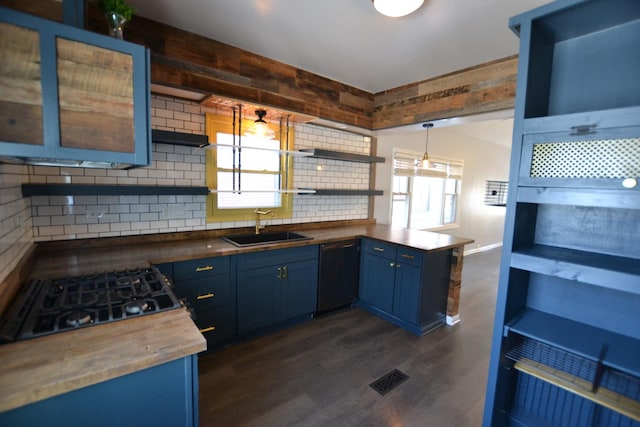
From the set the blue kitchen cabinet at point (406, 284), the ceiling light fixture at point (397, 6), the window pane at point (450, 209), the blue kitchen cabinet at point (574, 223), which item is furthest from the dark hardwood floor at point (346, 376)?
the window pane at point (450, 209)

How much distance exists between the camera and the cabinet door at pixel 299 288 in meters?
2.80

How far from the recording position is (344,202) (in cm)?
390

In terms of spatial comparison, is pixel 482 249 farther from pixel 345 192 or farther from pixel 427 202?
pixel 345 192

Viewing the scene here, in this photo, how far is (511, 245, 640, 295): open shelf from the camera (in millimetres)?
1029

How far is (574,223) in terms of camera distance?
1.37 m

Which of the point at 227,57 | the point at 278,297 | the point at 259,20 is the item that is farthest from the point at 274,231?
the point at 259,20

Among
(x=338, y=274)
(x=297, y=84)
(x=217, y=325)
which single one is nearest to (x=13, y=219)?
(x=217, y=325)

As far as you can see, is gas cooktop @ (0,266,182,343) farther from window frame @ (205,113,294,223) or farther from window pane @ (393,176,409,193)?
window pane @ (393,176,409,193)

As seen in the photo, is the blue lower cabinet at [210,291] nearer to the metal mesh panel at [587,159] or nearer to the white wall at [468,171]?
the metal mesh panel at [587,159]

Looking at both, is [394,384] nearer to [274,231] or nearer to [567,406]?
[567,406]

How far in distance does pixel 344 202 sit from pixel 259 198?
4.02 feet

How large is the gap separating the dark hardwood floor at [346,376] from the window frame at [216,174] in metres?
1.22

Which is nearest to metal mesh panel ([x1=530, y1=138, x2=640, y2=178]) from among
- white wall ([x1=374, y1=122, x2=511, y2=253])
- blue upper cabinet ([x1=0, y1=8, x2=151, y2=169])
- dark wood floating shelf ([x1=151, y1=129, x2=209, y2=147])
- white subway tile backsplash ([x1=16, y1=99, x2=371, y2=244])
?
blue upper cabinet ([x1=0, y1=8, x2=151, y2=169])

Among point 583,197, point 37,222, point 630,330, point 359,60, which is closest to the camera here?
point 583,197
